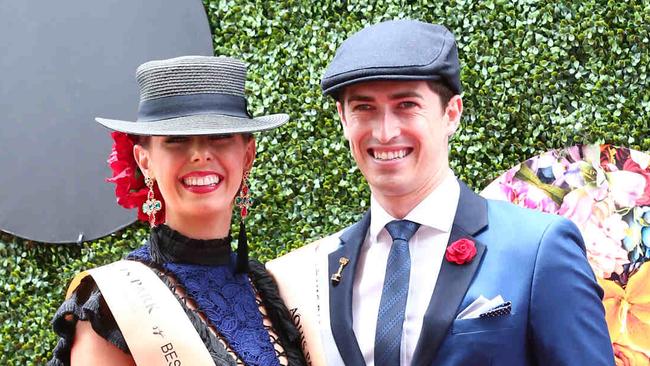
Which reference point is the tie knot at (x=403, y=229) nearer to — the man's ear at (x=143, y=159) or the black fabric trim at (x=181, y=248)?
the black fabric trim at (x=181, y=248)

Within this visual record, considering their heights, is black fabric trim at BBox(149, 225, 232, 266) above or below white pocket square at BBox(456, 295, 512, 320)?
above

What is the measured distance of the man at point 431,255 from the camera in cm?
197

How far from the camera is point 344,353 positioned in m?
2.13

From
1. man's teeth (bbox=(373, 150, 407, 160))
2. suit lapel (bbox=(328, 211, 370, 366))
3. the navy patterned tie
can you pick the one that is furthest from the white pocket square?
man's teeth (bbox=(373, 150, 407, 160))

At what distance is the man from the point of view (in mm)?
1968

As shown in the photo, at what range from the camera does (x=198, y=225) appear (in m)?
2.41

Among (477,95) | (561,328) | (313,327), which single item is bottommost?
(313,327)

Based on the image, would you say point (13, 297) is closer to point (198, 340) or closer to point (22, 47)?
point (22, 47)

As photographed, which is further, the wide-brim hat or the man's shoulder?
the wide-brim hat

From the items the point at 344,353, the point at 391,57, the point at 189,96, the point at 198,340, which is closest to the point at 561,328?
the point at 344,353

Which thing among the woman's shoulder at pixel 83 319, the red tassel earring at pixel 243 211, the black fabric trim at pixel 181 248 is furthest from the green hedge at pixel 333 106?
the woman's shoulder at pixel 83 319

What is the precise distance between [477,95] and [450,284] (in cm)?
147

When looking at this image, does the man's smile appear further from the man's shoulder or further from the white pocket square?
the white pocket square

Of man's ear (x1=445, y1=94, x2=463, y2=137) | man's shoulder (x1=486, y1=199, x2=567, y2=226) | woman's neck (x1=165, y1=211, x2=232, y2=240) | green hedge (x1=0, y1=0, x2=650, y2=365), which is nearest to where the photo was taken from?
man's shoulder (x1=486, y1=199, x2=567, y2=226)
